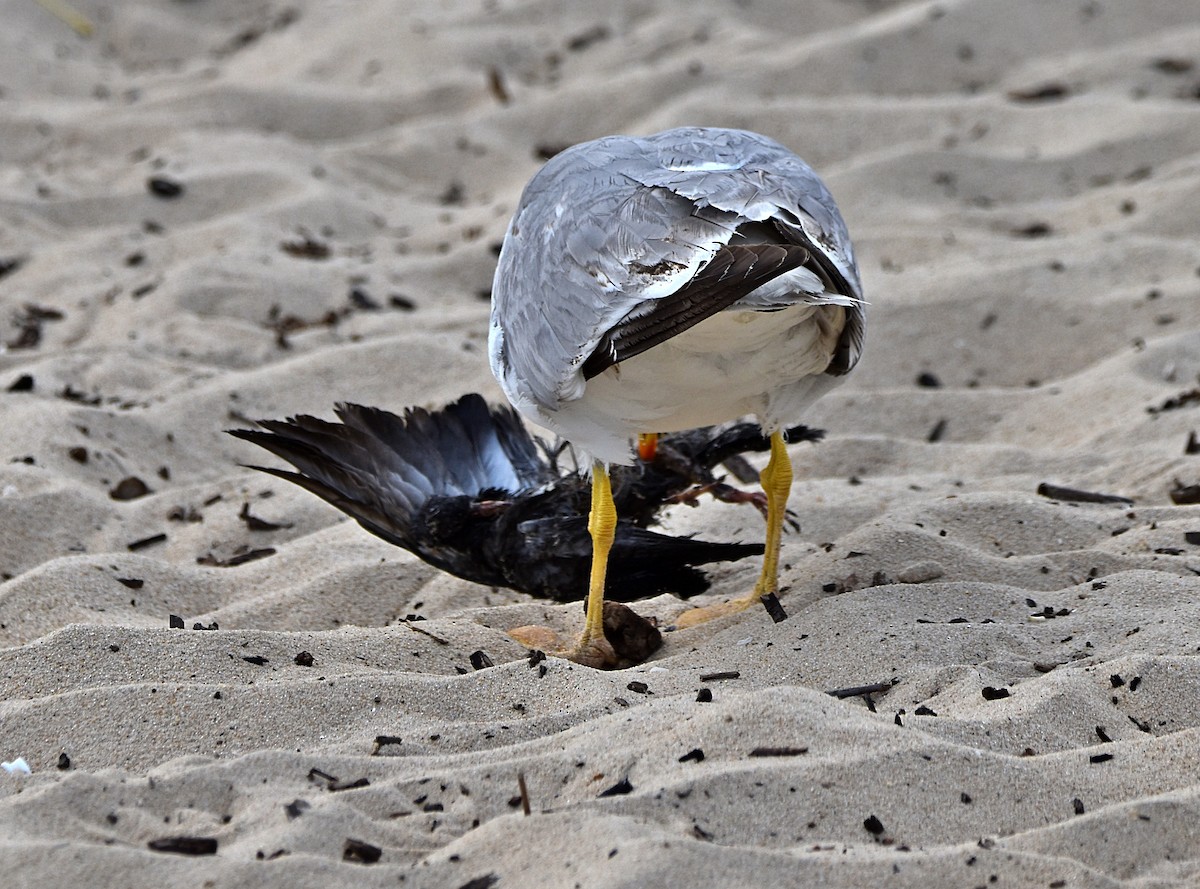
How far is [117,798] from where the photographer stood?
2418 millimetres

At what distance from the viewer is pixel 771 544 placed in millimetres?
3652

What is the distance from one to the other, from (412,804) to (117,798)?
49 centimetres

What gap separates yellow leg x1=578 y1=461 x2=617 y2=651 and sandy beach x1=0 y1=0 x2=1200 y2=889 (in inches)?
8.8

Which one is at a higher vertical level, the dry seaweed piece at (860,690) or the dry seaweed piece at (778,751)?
the dry seaweed piece at (778,751)

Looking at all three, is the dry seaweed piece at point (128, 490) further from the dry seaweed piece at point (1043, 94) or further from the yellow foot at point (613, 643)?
the dry seaweed piece at point (1043, 94)

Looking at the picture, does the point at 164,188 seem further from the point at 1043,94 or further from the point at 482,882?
the point at 482,882

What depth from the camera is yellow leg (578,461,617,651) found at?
11.6 ft

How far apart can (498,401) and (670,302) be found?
91.5 inches

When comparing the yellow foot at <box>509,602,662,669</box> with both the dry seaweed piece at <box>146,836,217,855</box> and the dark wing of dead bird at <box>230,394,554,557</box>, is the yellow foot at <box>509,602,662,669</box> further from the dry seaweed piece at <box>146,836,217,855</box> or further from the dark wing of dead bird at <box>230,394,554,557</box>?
the dry seaweed piece at <box>146,836,217,855</box>

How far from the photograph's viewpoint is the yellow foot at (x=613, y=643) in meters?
3.44

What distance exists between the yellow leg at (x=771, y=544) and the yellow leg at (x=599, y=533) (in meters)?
0.23

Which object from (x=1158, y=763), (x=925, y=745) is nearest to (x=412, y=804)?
(x=925, y=745)

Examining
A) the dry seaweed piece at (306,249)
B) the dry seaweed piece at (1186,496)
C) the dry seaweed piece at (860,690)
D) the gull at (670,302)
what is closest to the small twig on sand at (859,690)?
the dry seaweed piece at (860,690)

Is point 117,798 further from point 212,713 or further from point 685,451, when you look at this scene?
point 685,451
